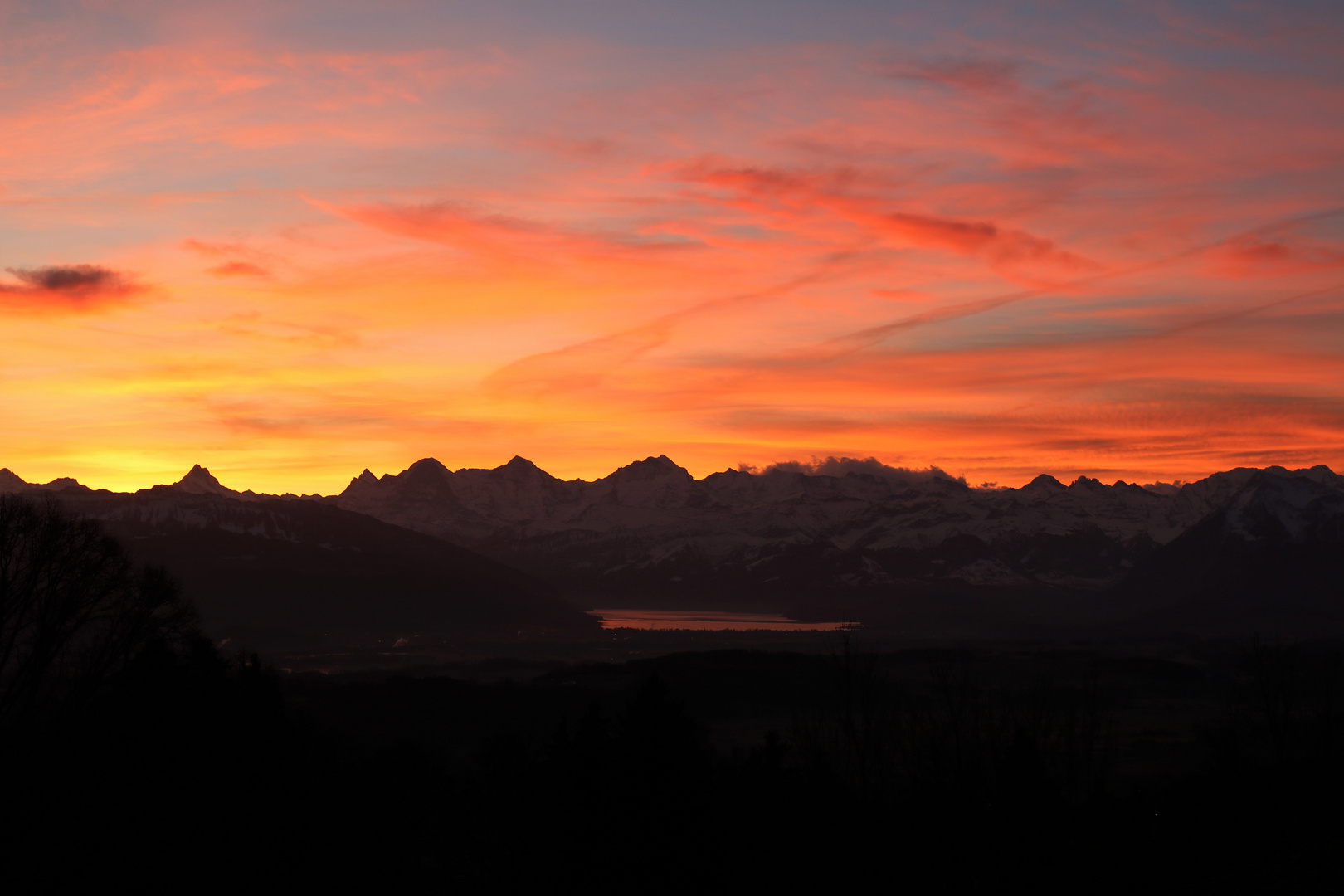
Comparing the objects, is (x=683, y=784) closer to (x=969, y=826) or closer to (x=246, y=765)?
(x=246, y=765)

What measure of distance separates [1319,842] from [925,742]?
59746 mm

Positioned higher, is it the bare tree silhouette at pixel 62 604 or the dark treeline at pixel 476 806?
the bare tree silhouette at pixel 62 604

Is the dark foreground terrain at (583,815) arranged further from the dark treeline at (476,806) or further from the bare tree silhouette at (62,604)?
the bare tree silhouette at (62,604)

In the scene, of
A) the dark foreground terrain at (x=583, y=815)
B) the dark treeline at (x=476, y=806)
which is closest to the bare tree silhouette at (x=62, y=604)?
the dark treeline at (x=476, y=806)

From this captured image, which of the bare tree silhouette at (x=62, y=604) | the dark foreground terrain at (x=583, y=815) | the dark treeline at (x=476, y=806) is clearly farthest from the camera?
the bare tree silhouette at (x=62, y=604)

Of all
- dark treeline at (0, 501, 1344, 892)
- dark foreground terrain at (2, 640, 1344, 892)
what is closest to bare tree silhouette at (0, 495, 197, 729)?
dark treeline at (0, 501, 1344, 892)

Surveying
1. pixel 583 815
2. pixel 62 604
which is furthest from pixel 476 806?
pixel 62 604

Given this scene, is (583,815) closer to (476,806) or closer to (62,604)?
(476,806)

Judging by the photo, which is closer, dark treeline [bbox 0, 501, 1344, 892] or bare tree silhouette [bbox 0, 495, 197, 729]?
dark treeline [bbox 0, 501, 1344, 892]

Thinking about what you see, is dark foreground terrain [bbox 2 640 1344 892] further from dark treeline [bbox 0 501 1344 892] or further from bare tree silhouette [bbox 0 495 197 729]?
bare tree silhouette [bbox 0 495 197 729]

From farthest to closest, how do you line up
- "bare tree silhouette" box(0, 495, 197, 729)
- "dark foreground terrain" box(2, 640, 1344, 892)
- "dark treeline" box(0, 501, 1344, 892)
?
1. "bare tree silhouette" box(0, 495, 197, 729)
2. "dark treeline" box(0, 501, 1344, 892)
3. "dark foreground terrain" box(2, 640, 1344, 892)

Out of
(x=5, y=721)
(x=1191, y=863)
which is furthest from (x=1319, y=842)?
(x=5, y=721)

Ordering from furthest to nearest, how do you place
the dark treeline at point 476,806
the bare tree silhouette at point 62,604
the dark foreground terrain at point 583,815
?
the bare tree silhouette at point 62,604 < the dark treeline at point 476,806 < the dark foreground terrain at point 583,815

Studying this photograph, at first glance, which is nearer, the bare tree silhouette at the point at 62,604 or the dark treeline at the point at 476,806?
the dark treeline at the point at 476,806
